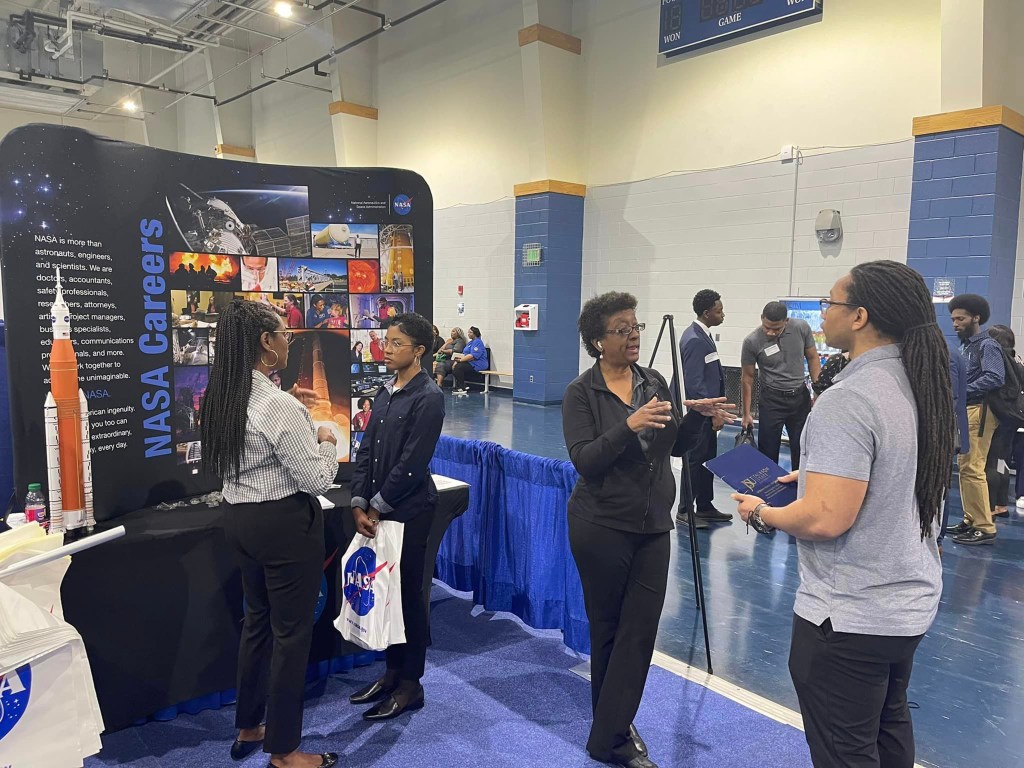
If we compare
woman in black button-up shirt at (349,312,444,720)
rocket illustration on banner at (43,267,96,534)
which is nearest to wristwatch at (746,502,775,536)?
woman in black button-up shirt at (349,312,444,720)

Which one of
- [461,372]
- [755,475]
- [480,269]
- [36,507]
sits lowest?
[461,372]

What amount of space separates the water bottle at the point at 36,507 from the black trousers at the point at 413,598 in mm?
1160

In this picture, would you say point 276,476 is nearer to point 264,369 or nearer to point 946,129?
point 264,369

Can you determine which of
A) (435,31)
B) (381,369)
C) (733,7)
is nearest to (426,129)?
(435,31)

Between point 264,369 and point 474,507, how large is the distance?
163 cm

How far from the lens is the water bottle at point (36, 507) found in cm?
223

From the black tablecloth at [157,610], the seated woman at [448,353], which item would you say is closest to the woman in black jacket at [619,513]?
the black tablecloth at [157,610]

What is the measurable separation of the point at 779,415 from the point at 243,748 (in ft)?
13.0

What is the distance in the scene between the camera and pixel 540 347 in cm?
1066

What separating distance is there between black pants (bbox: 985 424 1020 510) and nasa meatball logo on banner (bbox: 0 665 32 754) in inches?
221

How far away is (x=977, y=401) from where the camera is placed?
484 centimetres

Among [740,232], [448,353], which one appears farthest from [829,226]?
[448,353]

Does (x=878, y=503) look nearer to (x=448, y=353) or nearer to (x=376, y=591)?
(x=376, y=591)

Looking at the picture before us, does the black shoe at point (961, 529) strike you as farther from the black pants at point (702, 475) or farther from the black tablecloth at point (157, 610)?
the black tablecloth at point (157, 610)
